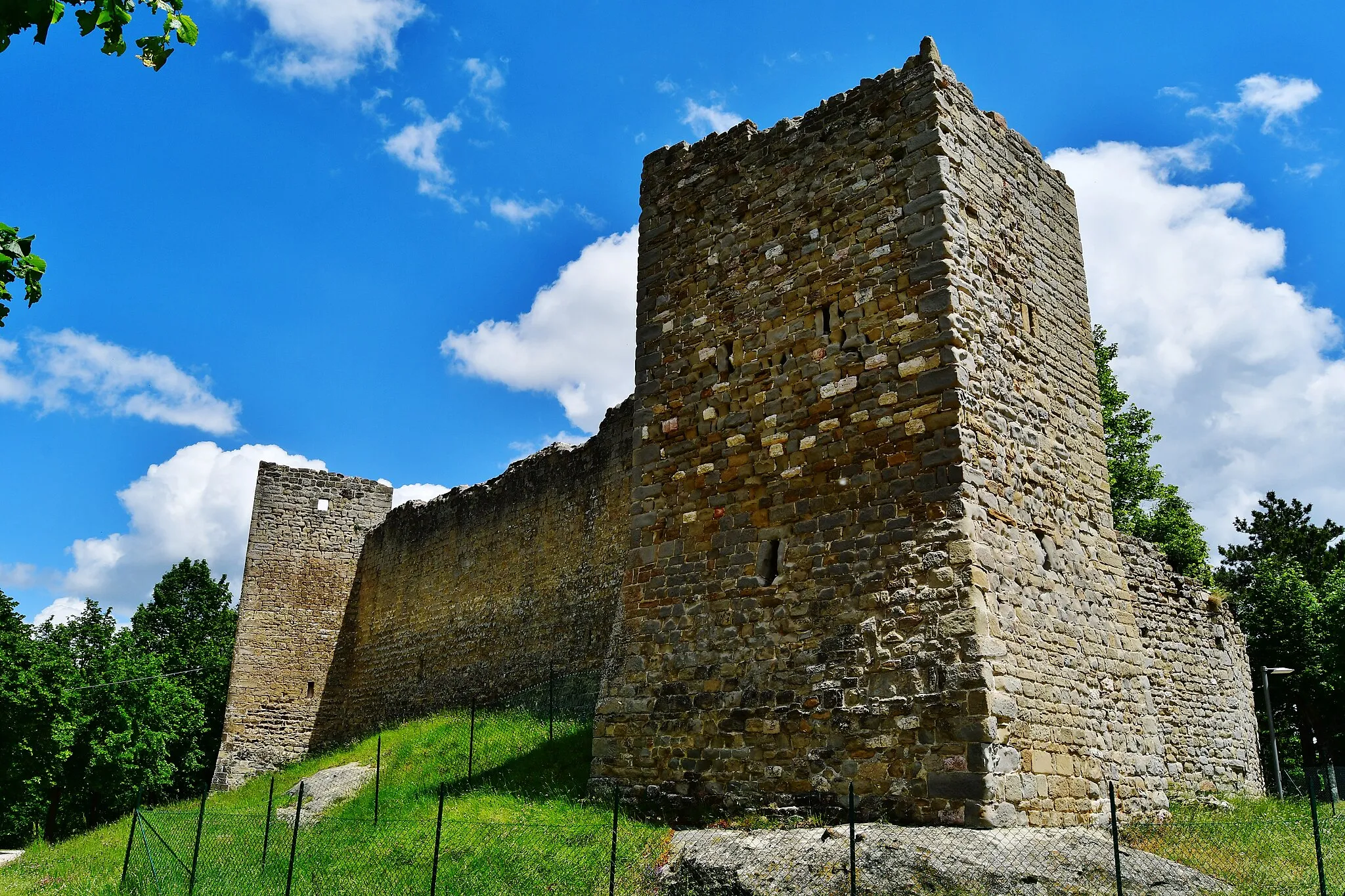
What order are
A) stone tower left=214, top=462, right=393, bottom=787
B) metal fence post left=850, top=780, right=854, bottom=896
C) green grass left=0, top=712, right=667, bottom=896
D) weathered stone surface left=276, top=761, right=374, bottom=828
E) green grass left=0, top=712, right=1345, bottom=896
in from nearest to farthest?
metal fence post left=850, top=780, right=854, bottom=896
green grass left=0, top=712, right=1345, bottom=896
green grass left=0, top=712, right=667, bottom=896
weathered stone surface left=276, top=761, right=374, bottom=828
stone tower left=214, top=462, right=393, bottom=787

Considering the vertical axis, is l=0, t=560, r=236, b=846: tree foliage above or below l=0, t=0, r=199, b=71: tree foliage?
below

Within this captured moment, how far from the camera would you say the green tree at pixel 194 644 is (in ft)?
100.0

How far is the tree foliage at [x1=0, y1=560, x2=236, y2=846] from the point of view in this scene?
24.0 metres

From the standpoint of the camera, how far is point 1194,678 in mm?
14531

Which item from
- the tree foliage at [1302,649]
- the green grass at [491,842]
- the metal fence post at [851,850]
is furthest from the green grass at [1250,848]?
the tree foliage at [1302,649]

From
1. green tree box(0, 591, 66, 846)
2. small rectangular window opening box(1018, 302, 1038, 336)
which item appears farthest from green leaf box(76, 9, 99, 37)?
green tree box(0, 591, 66, 846)

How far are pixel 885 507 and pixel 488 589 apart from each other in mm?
14087

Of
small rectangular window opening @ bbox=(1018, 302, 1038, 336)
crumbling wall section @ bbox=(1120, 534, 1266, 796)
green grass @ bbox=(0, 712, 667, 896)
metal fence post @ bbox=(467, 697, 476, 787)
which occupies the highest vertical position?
small rectangular window opening @ bbox=(1018, 302, 1038, 336)

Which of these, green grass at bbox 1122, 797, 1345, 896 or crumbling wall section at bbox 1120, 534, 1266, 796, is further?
crumbling wall section at bbox 1120, 534, 1266, 796

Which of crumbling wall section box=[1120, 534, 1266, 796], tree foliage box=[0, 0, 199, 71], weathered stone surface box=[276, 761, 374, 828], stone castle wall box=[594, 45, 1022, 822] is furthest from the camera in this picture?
weathered stone surface box=[276, 761, 374, 828]

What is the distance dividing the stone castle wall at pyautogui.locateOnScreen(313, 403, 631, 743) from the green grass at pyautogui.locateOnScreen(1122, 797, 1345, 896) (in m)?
9.71

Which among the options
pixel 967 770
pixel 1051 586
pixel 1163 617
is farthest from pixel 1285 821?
pixel 1163 617

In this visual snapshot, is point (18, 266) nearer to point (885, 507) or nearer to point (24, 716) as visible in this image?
point (885, 507)

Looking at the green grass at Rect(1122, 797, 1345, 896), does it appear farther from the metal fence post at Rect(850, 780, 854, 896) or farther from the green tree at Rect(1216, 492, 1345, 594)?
the green tree at Rect(1216, 492, 1345, 594)
